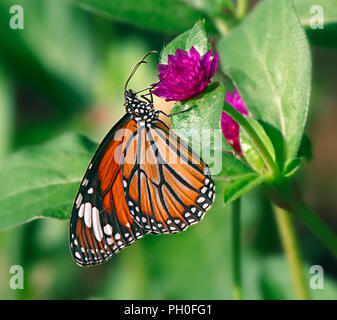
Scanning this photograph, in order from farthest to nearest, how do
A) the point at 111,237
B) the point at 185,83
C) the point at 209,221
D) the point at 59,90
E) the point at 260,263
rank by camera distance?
the point at 59,90 → the point at 209,221 → the point at 260,263 → the point at 111,237 → the point at 185,83

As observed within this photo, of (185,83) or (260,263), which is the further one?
(260,263)

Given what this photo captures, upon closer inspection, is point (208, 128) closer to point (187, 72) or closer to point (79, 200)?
point (187, 72)

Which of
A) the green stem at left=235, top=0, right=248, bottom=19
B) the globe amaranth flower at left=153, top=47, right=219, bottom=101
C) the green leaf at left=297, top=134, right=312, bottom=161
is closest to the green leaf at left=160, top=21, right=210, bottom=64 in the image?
the globe amaranth flower at left=153, top=47, right=219, bottom=101

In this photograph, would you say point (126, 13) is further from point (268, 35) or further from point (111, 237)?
point (111, 237)

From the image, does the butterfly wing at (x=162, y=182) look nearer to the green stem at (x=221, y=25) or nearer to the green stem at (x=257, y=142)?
the green stem at (x=257, y=142)

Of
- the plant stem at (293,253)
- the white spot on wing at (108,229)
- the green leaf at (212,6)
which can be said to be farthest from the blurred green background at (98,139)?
the white spot on wing at (108,229)

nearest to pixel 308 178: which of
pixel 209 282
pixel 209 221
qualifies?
pixel 209 221

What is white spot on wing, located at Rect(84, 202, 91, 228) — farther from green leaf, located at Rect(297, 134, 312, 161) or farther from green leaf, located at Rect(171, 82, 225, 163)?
green leaf, located at Rect(297, 134, 312, 161)
